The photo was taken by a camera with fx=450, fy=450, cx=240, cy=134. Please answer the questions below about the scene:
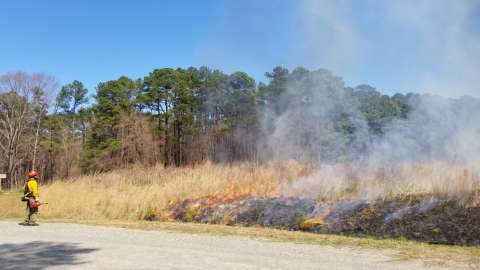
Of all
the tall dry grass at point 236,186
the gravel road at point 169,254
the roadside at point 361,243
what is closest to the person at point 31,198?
the roadside at point 361,243

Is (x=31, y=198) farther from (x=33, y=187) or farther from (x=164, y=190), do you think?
(x=164, y=190)

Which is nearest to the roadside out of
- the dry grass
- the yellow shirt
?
the yellow shirt

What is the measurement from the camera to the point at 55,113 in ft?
212

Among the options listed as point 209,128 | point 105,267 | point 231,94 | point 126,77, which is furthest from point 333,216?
point 126,77

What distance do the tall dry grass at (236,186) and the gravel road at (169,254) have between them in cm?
430

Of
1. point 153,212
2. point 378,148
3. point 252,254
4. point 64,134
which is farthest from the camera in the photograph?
point 64,134

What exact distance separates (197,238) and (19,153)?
53907mm

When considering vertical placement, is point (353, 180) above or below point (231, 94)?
below

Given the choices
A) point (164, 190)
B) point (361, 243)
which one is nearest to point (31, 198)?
point (164, 190)

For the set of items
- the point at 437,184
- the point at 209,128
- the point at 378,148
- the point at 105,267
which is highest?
the point at 209,128

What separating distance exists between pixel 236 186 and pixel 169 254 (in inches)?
309

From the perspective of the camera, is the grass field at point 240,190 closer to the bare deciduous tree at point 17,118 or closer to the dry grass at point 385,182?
the dry grass at point 385,182

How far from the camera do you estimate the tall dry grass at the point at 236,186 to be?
11.9m

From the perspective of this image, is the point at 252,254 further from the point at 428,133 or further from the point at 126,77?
the point at 126,77
